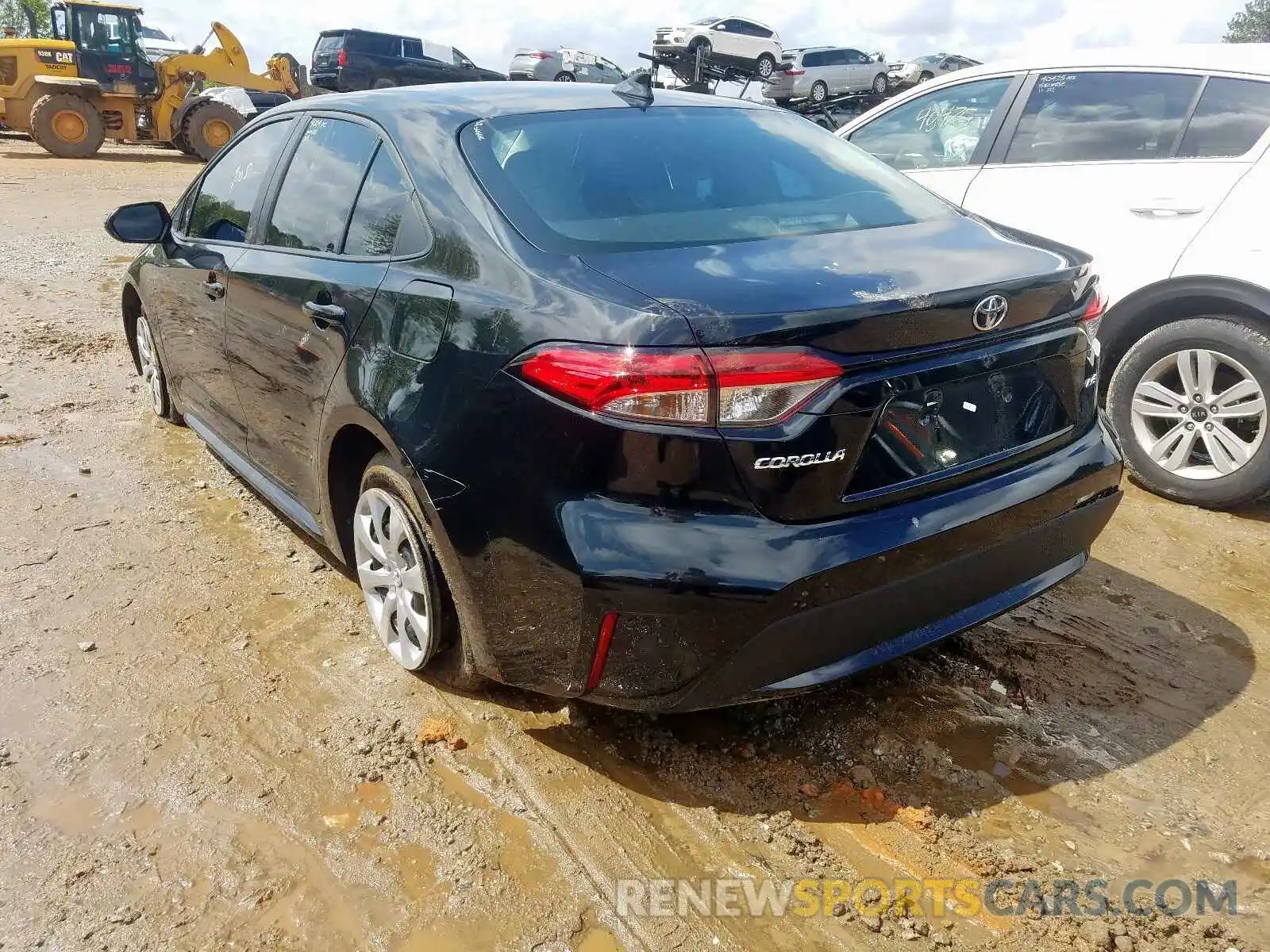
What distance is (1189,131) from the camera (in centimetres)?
423

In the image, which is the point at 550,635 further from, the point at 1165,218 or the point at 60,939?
the point at 1165,218

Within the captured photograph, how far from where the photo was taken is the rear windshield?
8.00ft

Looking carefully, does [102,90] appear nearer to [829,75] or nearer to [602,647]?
[829,75]

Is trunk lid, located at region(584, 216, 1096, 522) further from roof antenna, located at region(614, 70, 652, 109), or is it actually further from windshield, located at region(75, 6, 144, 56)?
windshield, located at region(75, 6, 144, 56)

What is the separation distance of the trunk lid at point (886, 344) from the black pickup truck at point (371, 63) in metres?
25.7

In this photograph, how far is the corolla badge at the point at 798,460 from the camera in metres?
2.00

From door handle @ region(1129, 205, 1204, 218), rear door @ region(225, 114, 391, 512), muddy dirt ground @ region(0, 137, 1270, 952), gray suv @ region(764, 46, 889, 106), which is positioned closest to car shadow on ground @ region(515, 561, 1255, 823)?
muddy dirt ground @ region(0, 137, 1270, 952)

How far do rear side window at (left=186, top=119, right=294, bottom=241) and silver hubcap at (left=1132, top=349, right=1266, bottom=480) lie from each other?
12.3 feet

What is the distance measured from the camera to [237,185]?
3771 millimetres

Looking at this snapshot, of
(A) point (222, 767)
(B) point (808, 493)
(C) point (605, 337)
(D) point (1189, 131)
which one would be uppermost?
(D) point (1189, 131)

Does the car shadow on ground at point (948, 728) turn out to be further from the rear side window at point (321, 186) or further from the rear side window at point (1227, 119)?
the rear side window at point (1227, 119)

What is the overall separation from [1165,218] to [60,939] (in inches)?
182

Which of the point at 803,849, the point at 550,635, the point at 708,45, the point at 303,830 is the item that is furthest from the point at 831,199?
the point at 708,45

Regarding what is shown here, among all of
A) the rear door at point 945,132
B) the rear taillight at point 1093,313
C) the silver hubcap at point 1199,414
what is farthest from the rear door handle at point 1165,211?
the rear taillight at point 1093,313
